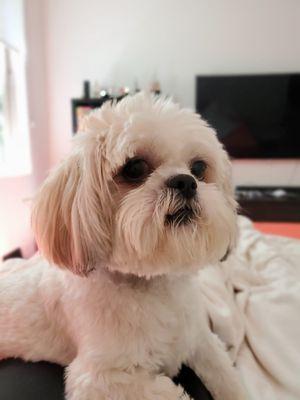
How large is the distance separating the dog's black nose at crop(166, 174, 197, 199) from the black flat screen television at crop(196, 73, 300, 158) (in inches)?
114

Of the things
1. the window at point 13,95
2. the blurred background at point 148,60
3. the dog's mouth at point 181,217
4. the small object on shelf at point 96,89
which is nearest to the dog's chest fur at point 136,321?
the dog's mouth at point 181,217

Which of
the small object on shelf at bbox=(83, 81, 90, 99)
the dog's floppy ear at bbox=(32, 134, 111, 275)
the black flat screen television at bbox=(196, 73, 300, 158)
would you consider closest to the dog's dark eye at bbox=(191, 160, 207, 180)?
the dog's floppy ear at bbox=(32, 134, 111, 275)

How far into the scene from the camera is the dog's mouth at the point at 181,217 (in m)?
0.62

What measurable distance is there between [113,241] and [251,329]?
1.69ft

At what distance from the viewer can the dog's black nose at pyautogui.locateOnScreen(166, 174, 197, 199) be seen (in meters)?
0.62

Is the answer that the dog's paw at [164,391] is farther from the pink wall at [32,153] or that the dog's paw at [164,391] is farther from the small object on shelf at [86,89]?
the small object on shelf at [86,89]

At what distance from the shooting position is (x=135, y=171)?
2.18ft

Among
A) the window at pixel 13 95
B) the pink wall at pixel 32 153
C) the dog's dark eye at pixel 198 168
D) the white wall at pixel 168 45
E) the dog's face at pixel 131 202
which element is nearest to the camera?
the dog's face at pixel 131 202

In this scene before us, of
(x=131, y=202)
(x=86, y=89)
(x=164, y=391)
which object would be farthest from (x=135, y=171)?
(x=86, y=89)

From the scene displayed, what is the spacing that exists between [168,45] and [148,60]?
259mm

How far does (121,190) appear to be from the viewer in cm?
66

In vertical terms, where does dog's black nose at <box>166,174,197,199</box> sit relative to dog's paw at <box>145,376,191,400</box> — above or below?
above

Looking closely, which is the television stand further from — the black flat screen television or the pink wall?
the pink wall

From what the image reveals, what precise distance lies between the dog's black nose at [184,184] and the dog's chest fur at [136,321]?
22cm
